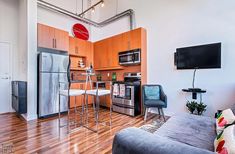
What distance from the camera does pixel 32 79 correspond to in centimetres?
346

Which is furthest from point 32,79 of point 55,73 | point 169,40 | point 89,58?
point 169,40

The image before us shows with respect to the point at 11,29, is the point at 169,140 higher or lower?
lower

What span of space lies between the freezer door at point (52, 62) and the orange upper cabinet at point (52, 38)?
1.22 feet

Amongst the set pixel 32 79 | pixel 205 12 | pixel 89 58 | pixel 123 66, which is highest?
pixel 205 12

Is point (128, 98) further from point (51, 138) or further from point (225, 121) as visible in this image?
point (225, 121)

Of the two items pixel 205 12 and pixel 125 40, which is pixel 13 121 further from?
pixel 205 12

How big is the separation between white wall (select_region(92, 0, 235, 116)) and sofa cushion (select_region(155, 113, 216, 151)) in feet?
4.49

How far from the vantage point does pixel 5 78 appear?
4059 millimetres

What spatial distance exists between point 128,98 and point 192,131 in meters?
2.35

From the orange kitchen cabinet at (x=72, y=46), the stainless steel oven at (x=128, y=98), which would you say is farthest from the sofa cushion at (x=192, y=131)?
the orange kitchen cabinet at (x=72, y=46)

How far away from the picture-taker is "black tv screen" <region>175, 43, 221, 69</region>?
2.84m

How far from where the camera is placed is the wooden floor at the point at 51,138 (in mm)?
2057

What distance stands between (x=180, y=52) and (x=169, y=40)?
499 mm

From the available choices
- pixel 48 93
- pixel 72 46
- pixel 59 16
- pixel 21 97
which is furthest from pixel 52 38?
pixel 21 97
